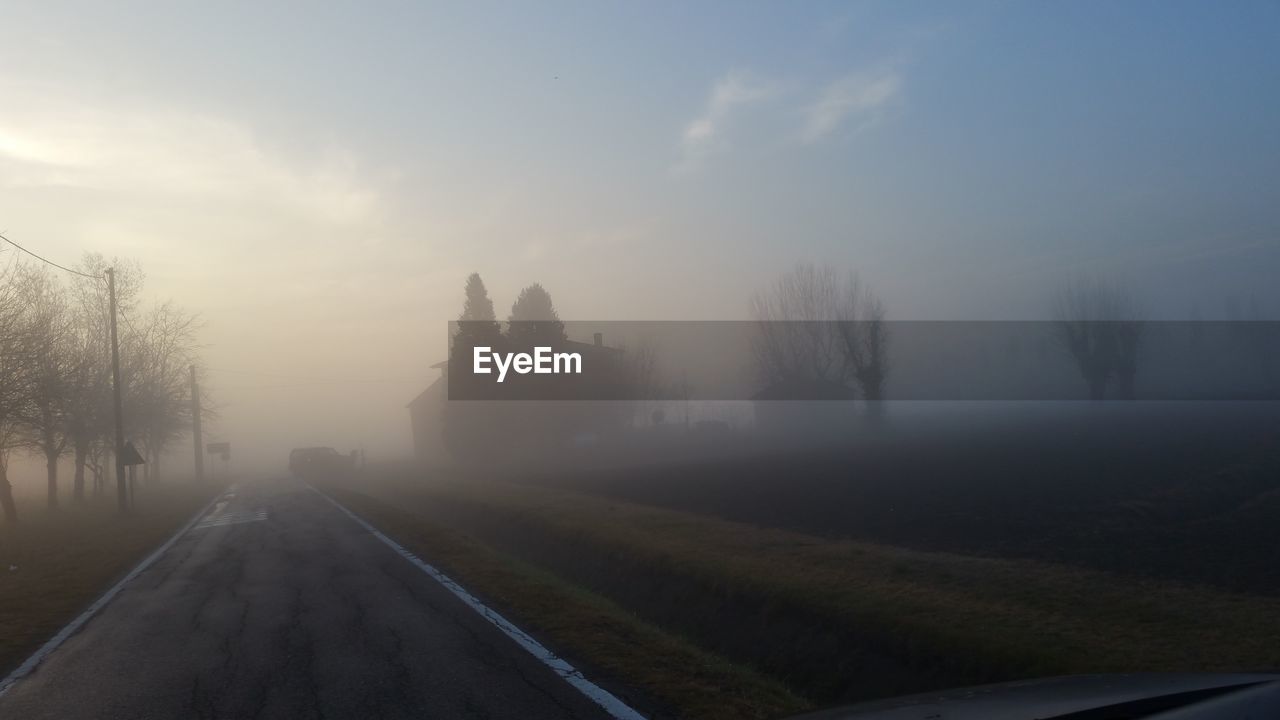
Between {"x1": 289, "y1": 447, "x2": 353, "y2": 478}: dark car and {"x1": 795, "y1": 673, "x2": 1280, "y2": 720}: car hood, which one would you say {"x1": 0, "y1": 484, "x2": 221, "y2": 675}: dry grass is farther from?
{"x1": 289, "y1": 447, "x2": 353, "y2": 478}: dark car

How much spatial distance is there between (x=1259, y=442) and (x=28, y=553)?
1559 inches

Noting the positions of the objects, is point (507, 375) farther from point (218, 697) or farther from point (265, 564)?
point (218, 697)

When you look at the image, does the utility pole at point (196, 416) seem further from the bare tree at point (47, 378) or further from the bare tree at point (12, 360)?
the bare tree at point (12, 360)

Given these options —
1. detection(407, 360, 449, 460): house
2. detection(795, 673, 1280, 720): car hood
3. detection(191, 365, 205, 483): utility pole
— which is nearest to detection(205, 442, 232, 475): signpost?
detection(191, 365, 205, 483): utility pole

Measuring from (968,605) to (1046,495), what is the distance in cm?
1258

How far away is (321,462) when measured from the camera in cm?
7669

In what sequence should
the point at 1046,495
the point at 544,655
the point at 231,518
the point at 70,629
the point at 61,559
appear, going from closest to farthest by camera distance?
the point at 544,655 → the point at 70,629 → the point at 61,559 → the point at 1046,495 → the point at 231,518

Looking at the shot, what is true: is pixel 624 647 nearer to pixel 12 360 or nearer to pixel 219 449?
pixel 12 360

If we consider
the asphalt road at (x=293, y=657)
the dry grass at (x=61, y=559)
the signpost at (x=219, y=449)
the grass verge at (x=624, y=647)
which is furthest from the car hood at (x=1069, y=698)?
the signpost at (x=219, y=449)

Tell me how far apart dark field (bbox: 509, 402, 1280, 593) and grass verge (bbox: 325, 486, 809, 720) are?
650cm

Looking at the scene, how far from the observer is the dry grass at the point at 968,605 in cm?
813

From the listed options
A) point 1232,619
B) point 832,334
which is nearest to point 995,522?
point 1232,619

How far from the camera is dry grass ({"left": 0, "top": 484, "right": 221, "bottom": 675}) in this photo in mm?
11953

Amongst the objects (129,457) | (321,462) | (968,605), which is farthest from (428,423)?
(968,605)
